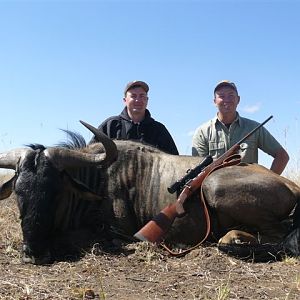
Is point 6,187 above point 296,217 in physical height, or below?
below

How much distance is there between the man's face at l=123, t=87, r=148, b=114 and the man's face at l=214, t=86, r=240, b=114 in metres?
0.93

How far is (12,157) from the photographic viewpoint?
4855 millimetres

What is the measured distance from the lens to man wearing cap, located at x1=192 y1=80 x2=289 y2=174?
6535mm

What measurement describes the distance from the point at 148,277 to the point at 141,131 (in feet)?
9.93

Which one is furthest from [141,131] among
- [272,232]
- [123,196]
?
[272,232]

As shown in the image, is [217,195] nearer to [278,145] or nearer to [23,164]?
[23,164]

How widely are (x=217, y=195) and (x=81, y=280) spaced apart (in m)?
1.60

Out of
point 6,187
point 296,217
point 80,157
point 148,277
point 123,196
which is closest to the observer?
point 148,277

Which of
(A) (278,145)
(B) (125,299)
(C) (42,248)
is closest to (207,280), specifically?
(B) (125,299)

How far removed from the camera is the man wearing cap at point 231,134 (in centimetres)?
654

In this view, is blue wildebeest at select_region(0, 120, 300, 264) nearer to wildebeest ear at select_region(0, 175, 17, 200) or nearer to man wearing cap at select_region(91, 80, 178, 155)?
wildebeest ear at select_region(0, 175, 17, 200)

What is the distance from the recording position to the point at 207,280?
3.57 meters

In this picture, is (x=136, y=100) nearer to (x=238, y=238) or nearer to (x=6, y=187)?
(x=6, y=187)

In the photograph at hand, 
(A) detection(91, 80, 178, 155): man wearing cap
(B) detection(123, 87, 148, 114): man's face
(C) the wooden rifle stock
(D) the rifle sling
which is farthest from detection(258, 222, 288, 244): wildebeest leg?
(B) detection(123, 87, 148, 114): man's face
